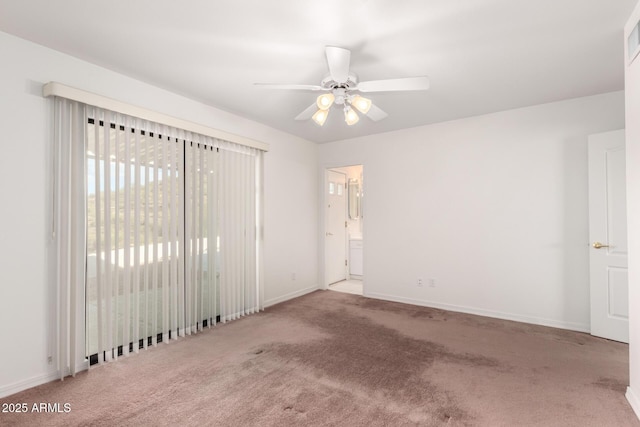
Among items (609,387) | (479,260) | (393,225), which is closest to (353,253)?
(393,225)

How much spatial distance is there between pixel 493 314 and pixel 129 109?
4.58 meters

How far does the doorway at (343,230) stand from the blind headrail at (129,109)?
2.21m

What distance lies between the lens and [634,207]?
6.56 ft

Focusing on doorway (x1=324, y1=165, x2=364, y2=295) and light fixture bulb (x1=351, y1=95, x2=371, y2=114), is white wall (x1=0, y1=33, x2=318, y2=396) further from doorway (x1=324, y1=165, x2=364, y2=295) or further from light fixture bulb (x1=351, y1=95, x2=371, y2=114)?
doorway (x1=324, y1=165, x2=364, y2=295)

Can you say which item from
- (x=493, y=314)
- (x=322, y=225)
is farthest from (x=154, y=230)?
(x=493, y=314)

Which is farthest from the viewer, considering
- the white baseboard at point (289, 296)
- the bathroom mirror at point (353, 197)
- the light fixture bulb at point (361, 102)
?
the bathroom mirror at point (353, 197)

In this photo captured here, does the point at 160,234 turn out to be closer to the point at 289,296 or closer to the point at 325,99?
the point at 325,99

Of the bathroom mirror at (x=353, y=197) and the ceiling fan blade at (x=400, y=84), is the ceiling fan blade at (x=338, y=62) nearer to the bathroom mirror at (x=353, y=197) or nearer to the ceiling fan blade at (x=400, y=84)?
the ceiling fan blade at (x=400, y=84)

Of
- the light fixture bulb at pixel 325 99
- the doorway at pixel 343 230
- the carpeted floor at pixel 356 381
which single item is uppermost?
the light fixture bulb at pixel 325 99

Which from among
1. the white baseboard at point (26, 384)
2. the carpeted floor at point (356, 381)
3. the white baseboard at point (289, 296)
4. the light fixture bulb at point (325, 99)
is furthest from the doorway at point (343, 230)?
the white baseboard at point (26, 384)

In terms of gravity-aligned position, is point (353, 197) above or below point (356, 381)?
above

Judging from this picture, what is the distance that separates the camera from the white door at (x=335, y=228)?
18.0 feet

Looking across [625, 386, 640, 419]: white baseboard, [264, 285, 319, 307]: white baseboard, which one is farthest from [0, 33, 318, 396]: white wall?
[625, 386, 640, 419]: white baseboard

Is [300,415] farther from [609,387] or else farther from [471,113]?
[471,113]
